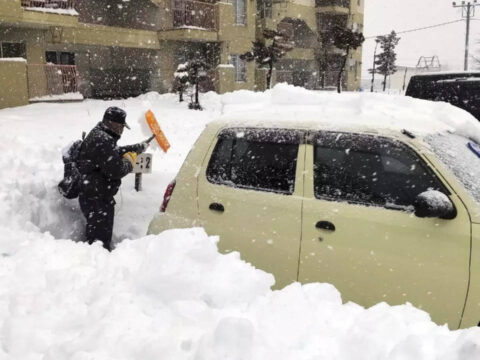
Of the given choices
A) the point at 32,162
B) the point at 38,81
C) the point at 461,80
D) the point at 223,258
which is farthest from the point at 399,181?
the point at 38,81

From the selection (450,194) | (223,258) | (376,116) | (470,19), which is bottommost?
(223,258)

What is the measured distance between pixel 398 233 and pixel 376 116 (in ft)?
2.96

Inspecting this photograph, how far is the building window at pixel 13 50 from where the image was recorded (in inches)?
783

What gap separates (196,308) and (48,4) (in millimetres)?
18831

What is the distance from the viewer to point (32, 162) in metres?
7.21

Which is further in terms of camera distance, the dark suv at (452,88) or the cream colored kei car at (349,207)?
the dark suv at (452,88)

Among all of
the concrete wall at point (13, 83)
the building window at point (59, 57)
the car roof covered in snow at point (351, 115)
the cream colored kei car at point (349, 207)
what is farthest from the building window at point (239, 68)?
the cream colored kei car at point (349, 207)

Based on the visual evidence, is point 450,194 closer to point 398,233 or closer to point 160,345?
point 398,233

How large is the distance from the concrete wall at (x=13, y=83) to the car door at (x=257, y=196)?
45.6 ft

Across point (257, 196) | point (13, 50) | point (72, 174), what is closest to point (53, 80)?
point (13, 50)

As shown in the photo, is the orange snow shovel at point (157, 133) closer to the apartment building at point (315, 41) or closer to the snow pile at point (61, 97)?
the snow pile at point (61, 97)

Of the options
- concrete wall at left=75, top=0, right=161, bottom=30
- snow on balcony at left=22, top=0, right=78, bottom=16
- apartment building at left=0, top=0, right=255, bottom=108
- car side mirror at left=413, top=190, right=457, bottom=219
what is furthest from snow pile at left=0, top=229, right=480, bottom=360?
concrete wall at left=75, top=0, right=161, bottom=30

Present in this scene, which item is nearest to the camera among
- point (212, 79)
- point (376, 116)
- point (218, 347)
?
point (218, 347)

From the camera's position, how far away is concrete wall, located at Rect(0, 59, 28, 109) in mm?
15719
